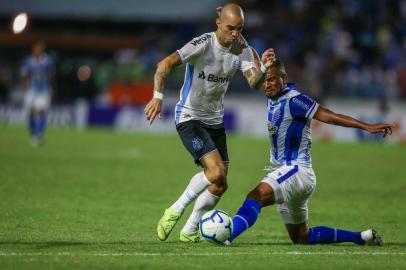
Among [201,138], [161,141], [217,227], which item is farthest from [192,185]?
[161,141]

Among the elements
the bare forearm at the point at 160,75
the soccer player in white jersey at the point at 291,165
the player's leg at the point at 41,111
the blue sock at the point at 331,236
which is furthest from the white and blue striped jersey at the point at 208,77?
the player's leg at the point at 41,111

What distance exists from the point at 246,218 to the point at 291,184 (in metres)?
0.61

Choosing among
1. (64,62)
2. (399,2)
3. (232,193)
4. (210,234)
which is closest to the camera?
(210,234)

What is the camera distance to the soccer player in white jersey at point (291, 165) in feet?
29.7

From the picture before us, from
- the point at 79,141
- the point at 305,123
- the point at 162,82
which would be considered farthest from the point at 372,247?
the point at 79,141

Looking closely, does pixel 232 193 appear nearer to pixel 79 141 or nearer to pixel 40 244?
pixel 40 244

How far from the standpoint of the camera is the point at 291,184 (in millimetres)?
9156

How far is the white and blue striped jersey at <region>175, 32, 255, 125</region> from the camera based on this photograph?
9805 mm

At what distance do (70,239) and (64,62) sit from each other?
33.9 meters

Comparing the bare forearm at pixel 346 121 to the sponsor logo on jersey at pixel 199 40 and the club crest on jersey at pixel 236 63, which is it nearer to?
the club crest on jersey at pixel 236 63

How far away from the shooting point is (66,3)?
43531mm

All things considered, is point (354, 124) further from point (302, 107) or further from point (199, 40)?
point (199, 40)

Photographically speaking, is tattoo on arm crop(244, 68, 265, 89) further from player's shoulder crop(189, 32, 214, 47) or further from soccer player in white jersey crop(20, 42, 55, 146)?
soccer player in white jersey crop(20, 42, 55, 146)

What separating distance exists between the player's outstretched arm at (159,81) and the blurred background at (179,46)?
19.4 m
